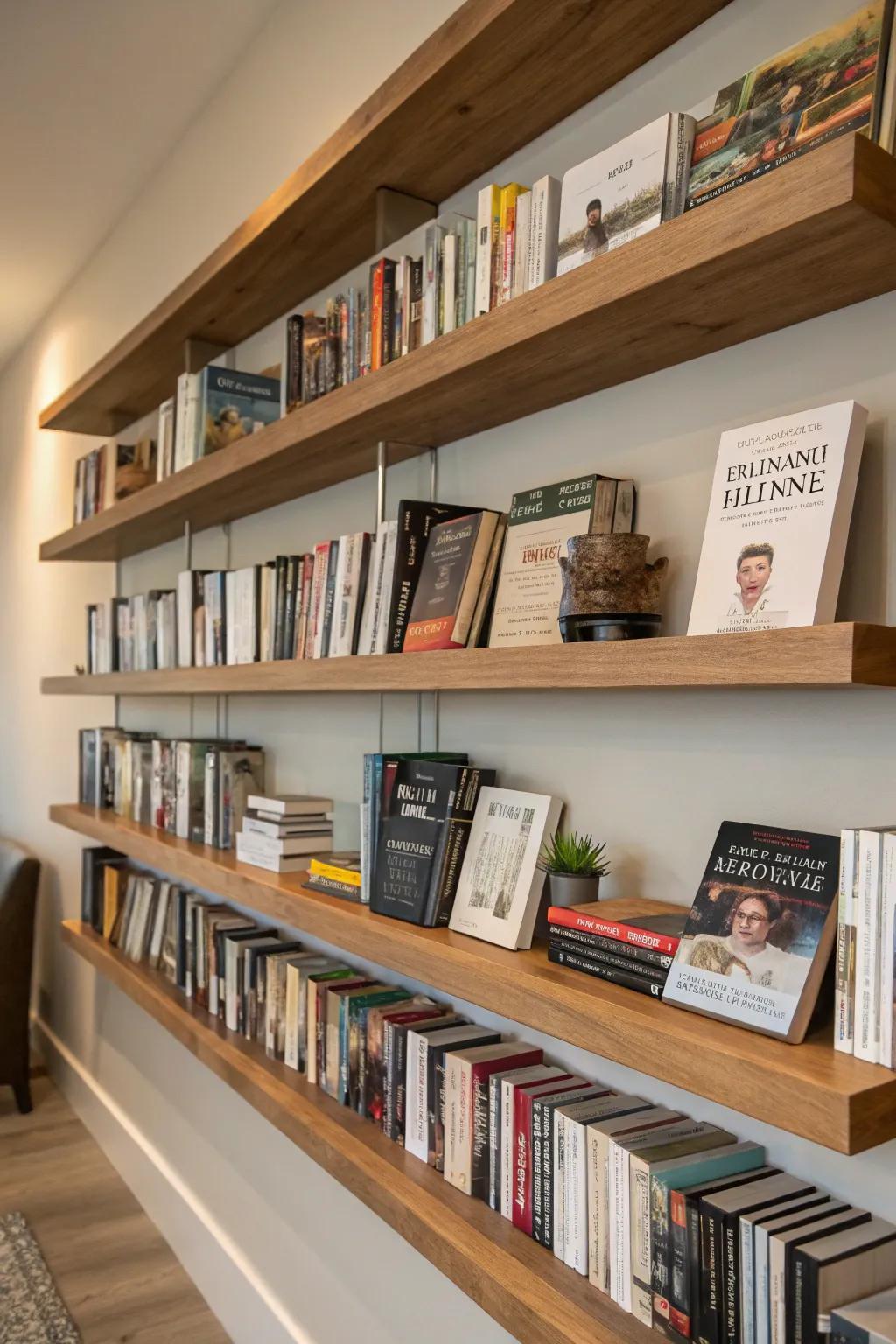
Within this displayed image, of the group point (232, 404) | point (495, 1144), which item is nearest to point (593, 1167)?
point (495, 1144)

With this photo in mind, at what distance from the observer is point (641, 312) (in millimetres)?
1125

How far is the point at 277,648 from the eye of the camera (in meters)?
1.97

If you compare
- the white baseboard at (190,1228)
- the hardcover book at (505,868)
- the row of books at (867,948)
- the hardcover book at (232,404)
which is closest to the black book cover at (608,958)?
the hardcover book at (505,868)

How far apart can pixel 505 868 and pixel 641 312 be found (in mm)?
714

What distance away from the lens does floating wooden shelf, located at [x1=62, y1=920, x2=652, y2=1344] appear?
3.71 ft

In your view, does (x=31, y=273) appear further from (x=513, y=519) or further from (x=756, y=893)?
(x=756, y=893)

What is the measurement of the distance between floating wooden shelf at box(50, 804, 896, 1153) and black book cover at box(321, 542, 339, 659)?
43 centimetres

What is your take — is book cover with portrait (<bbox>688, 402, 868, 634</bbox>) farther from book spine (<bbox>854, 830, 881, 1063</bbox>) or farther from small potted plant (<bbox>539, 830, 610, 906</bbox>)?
small potted plant (<bbox>539, 830, 610, 906</bbox>)

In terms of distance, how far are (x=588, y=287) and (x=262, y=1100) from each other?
143cm

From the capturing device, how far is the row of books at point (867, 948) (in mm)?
883

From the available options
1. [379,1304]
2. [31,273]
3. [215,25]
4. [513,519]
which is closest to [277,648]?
[513,519]

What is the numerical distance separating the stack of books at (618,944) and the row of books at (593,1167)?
20 cm

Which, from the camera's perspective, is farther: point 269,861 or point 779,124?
point 269,861

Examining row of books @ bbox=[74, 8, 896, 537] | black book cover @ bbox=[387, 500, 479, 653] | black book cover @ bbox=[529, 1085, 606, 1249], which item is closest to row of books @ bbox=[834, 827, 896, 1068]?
black book cover @ bbox=[529, 1085, 606, 1249]
